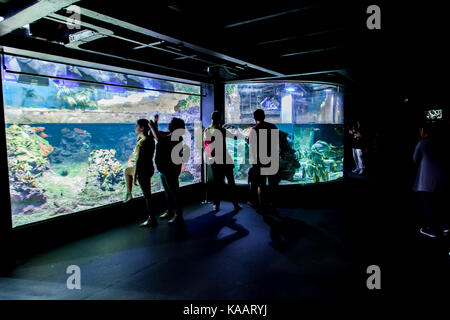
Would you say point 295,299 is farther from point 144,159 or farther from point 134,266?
point 144,159

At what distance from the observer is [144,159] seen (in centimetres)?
463

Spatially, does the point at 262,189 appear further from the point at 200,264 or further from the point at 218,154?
the point at 200,264

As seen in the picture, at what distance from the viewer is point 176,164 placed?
475cm

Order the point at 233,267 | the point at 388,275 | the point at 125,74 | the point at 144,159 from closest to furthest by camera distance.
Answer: the point at 388,275 < the point at 233,267 < the point at 144,159 < the point at 125,74

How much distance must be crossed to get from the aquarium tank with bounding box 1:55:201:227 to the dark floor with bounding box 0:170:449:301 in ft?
2.51

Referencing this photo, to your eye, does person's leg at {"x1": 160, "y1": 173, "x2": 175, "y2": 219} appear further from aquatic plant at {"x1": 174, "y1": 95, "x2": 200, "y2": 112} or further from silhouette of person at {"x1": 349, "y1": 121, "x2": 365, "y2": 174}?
silhouette of person at {"x1": 349, "y1": 121, "x2": 365, "y2": 174}

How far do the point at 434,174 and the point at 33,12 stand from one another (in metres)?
5.39

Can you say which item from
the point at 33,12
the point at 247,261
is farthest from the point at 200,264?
the point at 33,12

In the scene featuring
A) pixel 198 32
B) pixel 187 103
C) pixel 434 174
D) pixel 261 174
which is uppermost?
pixel 198 32

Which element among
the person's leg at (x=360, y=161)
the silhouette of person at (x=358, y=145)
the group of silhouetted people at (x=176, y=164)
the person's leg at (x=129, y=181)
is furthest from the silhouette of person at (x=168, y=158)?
the person's leg at (x=360, y=161)

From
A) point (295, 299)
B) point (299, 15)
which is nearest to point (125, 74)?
point (299, 15)

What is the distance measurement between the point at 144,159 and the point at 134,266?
6.13 ft

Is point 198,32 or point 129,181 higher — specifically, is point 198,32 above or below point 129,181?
above

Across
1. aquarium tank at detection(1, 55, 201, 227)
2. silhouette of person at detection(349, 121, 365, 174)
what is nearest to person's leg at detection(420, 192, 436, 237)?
aquarium tank at detection(1, 55, 201, 227)
